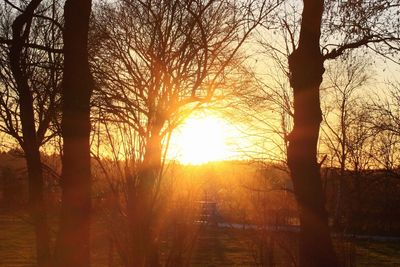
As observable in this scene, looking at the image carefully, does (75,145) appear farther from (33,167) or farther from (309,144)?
(33,167)

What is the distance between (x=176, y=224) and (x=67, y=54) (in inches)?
115

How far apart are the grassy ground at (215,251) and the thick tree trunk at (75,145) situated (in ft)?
38.6

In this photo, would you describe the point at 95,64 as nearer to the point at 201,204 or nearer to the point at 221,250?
the point at 201,204

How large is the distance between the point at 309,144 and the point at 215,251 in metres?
18.0

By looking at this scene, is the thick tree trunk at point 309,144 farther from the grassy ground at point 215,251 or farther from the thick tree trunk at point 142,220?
the grassy ground at point 215,251

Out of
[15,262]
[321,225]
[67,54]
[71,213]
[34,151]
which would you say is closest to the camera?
[71,213]

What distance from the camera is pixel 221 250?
24.9 metres

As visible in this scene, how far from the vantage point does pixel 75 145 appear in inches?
199

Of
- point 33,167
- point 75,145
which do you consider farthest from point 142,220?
point 33,167

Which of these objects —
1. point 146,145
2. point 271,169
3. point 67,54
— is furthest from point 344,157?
point 67,54

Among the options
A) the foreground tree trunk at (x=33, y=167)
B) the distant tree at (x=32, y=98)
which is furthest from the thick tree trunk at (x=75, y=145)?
the foreground tree trunk at (x=33, y=167)

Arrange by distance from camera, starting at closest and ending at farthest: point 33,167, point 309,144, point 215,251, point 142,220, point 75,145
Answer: point 75,145
point 142,220
point 309,144
point 33,167
point 215,251

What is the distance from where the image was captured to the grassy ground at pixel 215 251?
2105 cm

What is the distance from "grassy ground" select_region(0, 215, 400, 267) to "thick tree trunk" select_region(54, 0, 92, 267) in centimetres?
1176
